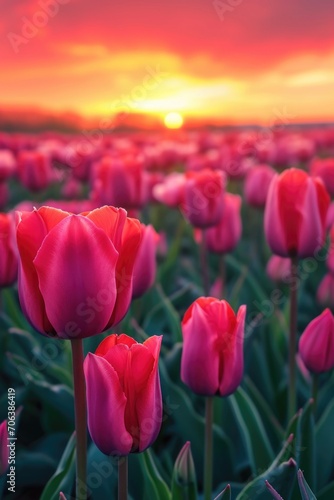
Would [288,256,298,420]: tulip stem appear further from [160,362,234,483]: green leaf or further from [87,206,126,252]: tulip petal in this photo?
[87,206,126,252]: tulip petal

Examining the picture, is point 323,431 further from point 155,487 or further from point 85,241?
point 85,241

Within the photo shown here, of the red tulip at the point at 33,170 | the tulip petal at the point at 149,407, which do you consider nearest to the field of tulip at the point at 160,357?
the tulip petal at the point at 149,407

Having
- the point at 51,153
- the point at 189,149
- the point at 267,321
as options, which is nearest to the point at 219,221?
the point at 267,321

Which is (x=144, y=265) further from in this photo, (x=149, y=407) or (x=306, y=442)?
(x=149, y=407)

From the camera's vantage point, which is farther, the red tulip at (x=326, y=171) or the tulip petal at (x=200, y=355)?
the red tulip at (x=326, y=171)

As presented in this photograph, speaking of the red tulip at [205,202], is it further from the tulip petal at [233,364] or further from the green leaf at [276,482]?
the green leaf at [276,482]

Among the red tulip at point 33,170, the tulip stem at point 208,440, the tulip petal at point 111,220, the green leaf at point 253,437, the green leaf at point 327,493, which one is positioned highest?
the red tulip at point 33,170

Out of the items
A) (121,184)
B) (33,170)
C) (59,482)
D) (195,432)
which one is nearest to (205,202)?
(121,184)
